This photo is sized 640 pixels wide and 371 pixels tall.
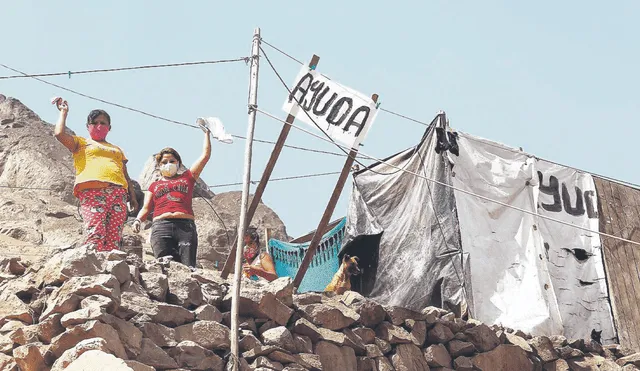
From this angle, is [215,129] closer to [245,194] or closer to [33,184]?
[245,194]

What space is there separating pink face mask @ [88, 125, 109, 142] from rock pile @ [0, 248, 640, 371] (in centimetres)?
115

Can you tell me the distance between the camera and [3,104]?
53.4 ft

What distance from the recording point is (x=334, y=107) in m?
8.60

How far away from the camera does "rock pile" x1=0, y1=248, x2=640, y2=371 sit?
6.03 m

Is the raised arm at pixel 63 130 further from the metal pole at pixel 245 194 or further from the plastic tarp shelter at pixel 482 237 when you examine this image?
the plastic tarp shelter at pixel 482 237

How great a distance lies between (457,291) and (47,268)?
3506 millimetres

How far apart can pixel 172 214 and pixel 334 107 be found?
189 centimetres

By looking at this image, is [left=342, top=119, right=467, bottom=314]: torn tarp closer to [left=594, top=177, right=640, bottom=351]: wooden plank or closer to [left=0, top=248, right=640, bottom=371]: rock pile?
[left=0, top=248, right=640, bottom=371]: rock pile

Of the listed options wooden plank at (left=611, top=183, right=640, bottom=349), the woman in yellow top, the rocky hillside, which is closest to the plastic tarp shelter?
wooden plank at (left=611, top=183, right=640, bottom=349)

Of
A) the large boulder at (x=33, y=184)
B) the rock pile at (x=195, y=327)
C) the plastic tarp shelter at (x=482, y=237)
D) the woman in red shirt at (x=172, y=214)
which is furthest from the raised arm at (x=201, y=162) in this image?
the large boulder at (x=33, y=184)

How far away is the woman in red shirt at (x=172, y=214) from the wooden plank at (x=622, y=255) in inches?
161

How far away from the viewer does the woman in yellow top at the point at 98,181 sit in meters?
7.23

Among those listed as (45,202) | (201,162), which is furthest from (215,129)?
(45,202)

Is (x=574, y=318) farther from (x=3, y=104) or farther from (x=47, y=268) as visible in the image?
(x=3, y=104)
